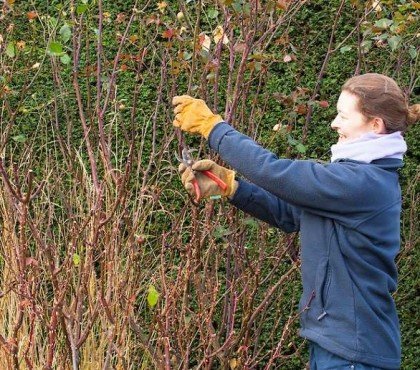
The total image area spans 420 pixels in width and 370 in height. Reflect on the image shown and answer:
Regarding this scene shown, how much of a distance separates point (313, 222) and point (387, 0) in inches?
51.3

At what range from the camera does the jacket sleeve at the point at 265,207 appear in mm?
2762

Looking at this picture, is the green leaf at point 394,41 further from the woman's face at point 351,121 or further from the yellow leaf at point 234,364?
the yellow leaf at point 234,364

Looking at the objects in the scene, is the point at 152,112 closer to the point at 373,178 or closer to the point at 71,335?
the point at 71,335

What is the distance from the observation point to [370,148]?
99.2 inches

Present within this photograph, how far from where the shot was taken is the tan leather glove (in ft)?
8.46

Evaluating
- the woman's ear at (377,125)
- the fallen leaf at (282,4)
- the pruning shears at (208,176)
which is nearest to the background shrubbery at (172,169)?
the fallen leaf at (282,4)

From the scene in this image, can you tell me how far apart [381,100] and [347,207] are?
0.39 metres

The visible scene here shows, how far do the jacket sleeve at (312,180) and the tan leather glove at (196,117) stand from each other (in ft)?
0.25

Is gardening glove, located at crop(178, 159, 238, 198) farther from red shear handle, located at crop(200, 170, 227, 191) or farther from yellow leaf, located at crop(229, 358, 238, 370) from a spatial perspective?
yellow leaf, located at crop(229, 358, 238, 370)

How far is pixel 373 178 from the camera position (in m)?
2.49

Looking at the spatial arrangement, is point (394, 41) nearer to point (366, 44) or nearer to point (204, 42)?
point (366, 44)

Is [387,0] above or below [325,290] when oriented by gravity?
above

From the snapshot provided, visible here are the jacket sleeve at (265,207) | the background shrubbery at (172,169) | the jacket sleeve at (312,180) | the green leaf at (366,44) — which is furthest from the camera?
the green leaf at (366,44)

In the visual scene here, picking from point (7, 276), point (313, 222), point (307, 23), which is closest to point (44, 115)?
point (7, 276)
